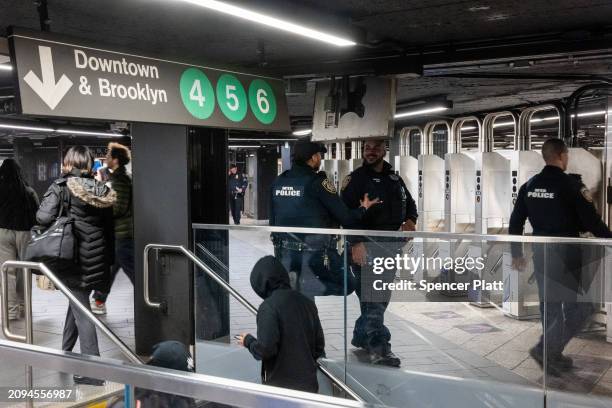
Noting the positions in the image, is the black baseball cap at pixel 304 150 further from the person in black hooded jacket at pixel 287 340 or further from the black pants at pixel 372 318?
the person in black hooded jacket at pixel 287 340

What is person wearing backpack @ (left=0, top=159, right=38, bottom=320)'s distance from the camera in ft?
20.1

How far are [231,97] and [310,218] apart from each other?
1.06 m

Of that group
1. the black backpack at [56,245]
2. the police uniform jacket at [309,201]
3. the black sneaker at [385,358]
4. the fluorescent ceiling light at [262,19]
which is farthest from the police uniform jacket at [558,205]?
the black backpack at [56,245]

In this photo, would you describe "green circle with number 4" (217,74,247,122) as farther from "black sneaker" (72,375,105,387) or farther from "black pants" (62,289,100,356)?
"black sneaker" (72,375,105,387)

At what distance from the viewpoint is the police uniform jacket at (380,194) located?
4980mm

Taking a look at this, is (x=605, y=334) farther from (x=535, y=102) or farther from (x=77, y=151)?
(x=535, y=102)

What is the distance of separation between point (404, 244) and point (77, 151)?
2.50 m

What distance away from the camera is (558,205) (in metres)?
4.75

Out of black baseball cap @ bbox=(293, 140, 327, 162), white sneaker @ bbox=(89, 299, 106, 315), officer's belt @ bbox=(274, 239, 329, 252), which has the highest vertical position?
black baseball cap @ bbox=(293, 140, 327, 162)

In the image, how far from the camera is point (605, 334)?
12.6ft

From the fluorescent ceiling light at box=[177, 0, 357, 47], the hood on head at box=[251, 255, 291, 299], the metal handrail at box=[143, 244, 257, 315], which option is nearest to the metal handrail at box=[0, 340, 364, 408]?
the hood on head at box=[251, 255, 291, 299]

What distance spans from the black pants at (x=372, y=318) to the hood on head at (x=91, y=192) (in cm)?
196

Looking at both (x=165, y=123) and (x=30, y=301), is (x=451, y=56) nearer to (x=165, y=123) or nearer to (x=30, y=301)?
(x=165, y=123)

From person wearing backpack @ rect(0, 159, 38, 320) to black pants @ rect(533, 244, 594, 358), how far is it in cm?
487
